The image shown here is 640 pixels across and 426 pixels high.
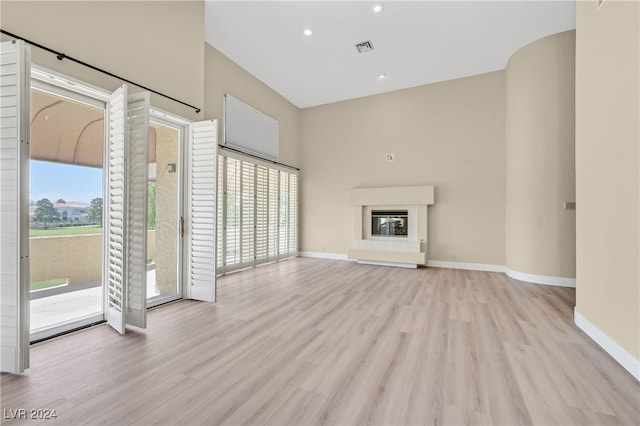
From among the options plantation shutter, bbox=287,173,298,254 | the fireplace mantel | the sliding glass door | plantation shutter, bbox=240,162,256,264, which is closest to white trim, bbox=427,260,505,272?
the fireplace mantel

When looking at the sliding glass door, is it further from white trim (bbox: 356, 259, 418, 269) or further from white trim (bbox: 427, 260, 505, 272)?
white trim (bbox: 427, 260, 505, 272)

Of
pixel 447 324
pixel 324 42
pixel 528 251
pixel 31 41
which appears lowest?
pixel 447 324

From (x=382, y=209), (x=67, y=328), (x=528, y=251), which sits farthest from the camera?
(x=382, y=209)

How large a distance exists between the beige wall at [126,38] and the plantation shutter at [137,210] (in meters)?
0.43

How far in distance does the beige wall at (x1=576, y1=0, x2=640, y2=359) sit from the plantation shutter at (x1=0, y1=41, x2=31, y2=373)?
163 inches

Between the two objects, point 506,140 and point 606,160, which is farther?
point 506,140

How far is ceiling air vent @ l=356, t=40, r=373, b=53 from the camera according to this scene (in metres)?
4.59

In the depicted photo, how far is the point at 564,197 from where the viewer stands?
14.5 ft

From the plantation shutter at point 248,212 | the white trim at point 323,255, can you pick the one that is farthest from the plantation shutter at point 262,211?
the white trim at point 323,255

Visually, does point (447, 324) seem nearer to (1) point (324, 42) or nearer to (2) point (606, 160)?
(2) point (606, 160)

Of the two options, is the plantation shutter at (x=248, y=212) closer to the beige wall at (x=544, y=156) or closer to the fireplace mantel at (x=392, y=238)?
the fireplace mantel at (x=392, y=238)

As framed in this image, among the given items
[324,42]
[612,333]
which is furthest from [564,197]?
[324,42]

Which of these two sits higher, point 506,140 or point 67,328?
point 506,140

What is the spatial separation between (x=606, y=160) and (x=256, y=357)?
3.21 m
